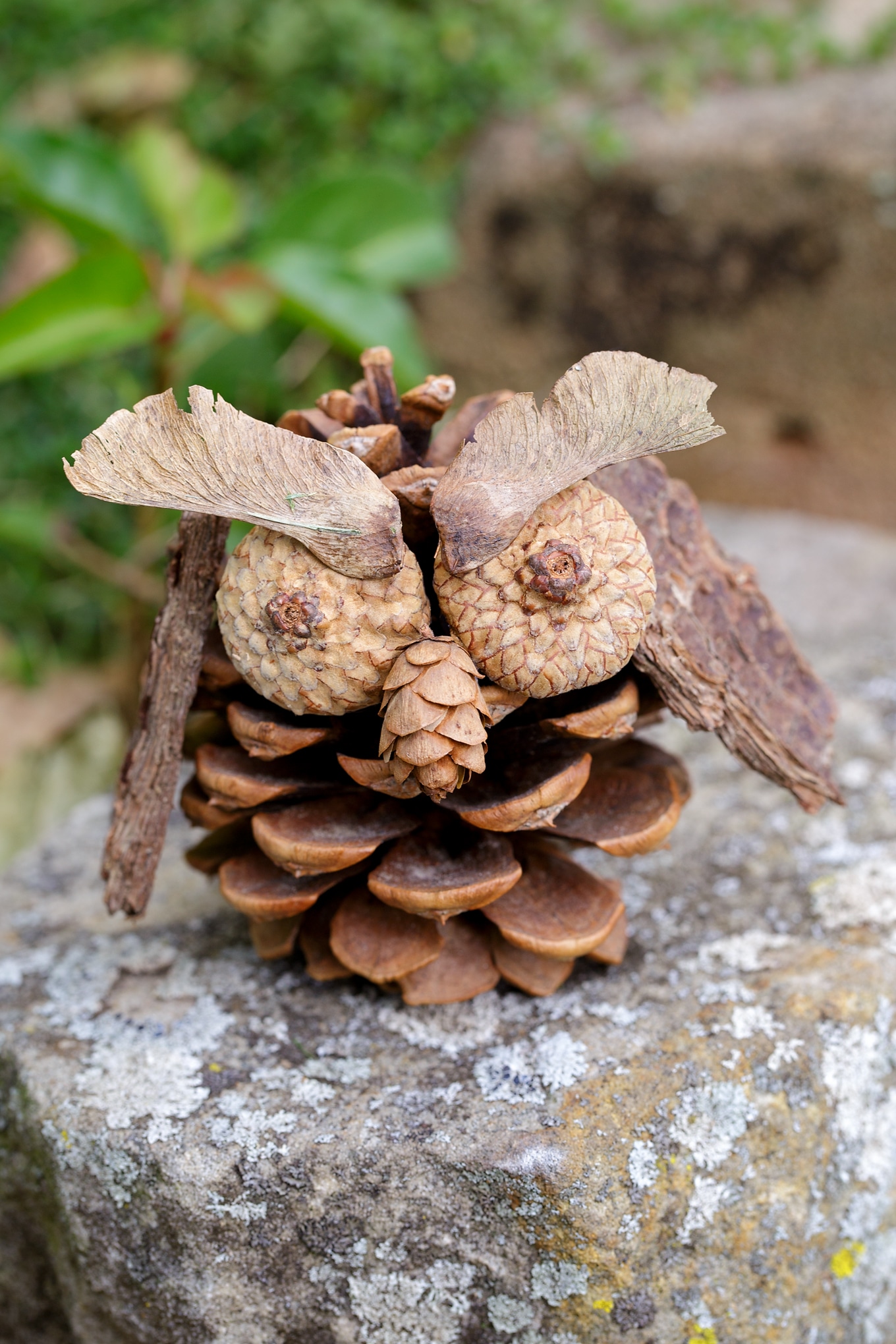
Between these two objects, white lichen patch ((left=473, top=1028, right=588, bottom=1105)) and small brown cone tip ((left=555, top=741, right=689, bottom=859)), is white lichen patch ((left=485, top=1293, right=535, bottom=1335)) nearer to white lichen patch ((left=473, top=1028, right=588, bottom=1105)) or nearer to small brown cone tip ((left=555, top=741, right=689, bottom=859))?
white lichen patch ((left=473, top=1028, right=588, bottom=1105))

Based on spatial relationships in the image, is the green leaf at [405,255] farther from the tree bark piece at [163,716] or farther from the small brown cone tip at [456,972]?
the small brown cone tip at [456,972]

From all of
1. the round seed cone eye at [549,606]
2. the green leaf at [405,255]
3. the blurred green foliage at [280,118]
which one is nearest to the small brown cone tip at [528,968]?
the round seed cone eye at [549,606]

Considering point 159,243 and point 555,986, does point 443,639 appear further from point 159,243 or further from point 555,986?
point 159,243

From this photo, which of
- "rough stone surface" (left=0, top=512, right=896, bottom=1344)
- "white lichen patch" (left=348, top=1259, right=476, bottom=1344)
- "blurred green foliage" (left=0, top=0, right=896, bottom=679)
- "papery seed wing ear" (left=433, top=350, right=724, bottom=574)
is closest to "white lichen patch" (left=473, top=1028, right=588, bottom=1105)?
"rough stone surface" (left=0, top=512, right=896, bottom=1344)

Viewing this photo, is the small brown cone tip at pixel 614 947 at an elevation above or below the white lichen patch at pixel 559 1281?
above

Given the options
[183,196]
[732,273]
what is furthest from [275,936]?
[732,273]
